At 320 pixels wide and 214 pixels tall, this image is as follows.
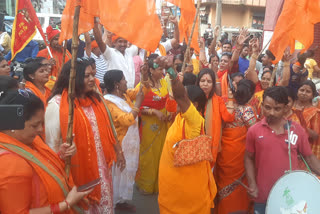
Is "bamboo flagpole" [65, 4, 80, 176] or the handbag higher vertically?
"bamboo flagpole" [65, 4, 80, 176]

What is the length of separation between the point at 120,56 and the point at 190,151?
259cm

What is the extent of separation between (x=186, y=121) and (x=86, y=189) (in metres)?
1.01

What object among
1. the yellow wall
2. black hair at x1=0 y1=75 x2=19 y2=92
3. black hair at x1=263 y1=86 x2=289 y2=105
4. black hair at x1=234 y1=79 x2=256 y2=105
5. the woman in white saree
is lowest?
the woman in white saree

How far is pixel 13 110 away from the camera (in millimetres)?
1560

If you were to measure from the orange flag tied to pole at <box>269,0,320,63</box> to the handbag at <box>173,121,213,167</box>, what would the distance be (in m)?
1.83

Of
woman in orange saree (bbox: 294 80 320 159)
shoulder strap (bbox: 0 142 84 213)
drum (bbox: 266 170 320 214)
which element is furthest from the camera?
woman in orange saree (bbox: 294 80 320 159)

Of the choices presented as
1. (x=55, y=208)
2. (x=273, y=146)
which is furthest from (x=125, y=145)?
(x=55, y=208)

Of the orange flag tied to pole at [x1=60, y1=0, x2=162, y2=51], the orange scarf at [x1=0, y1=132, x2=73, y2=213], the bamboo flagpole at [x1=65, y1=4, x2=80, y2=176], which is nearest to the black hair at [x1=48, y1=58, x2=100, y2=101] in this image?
the orange flag tied to pole at [x1=60, y1=0, x2=162, y2=51]

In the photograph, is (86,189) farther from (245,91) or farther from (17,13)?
(17,13)

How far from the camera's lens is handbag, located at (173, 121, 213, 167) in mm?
2867

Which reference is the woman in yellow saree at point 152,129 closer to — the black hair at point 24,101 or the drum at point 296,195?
the drum at point 296,195

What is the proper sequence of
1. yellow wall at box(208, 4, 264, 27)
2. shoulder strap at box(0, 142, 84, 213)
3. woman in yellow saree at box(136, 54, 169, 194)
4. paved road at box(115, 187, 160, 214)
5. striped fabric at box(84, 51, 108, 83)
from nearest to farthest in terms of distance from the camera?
shoulder strap at box(0, 142, 84, 213)
paved road at box(115, 187, 160, 214)
woman in yellow saree at box(136, 54, 169, 194)
striped fabric at box(84, 51, 108, 83)
yellow wall at box(208, 4, 264, 27)

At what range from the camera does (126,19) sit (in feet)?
9.19

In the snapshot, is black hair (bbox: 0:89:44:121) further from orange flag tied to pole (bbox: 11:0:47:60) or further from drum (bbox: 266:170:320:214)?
orange flag tied to pole (bbox: 11:0:47:60)
